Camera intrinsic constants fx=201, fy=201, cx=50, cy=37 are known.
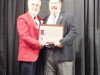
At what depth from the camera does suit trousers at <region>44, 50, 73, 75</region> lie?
1810mm

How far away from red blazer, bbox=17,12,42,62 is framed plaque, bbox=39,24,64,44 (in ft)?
0.21

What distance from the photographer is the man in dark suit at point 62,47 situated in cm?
177

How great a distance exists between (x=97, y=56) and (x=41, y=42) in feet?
2.64

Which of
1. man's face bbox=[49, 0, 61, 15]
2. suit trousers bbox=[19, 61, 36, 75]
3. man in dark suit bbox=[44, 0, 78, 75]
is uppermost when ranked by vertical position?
man's face bbox=[49, 0, 61, 15]

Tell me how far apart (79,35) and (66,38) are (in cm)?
58

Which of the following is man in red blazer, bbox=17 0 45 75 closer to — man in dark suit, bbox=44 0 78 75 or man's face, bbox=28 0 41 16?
man's face, bbox=28 0 41 16

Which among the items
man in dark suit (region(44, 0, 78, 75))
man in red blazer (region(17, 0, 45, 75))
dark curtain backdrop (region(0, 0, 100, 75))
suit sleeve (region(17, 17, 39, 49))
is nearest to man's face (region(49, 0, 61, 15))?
man in dark suit (region(44, 0, 78, 75))

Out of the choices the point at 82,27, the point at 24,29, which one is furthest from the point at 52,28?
the point at 82,27

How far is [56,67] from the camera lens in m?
1.86

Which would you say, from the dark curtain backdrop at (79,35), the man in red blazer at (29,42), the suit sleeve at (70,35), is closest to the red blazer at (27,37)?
the man in red blazer at (29,42)

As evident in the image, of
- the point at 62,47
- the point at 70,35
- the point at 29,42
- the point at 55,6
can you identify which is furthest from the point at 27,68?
the point at 55,6

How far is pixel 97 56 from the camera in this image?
2275 mm

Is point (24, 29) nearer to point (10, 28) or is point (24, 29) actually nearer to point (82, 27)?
point (10, 28)

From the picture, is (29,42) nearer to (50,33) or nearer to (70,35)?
(50,33)
